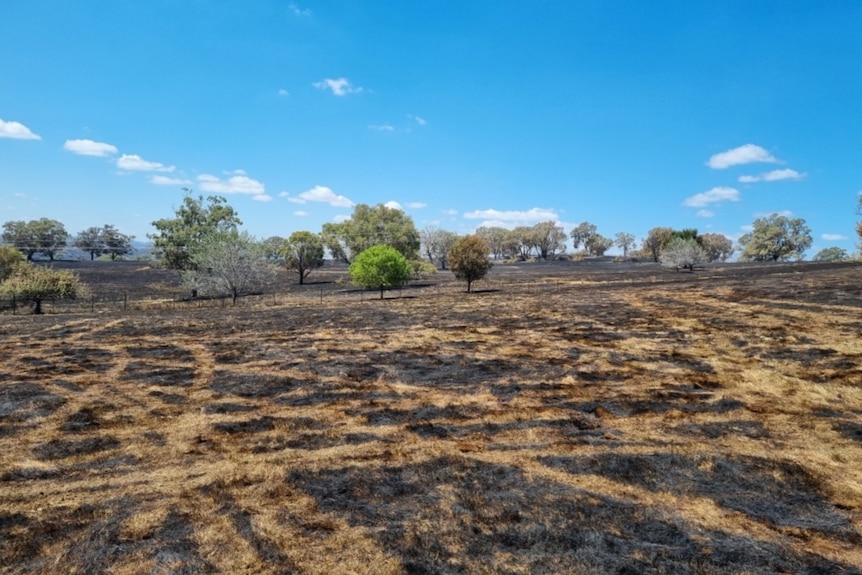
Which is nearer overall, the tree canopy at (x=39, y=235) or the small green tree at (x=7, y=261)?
the small green tree at (x=7, y=261)

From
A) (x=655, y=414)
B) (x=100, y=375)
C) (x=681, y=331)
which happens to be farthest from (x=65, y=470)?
(x=681, y=331)

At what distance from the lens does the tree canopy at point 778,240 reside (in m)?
110

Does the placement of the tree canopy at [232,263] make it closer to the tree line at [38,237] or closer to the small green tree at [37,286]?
the small green tree at [37,286]

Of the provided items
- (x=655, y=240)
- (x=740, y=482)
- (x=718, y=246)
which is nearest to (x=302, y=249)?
(x=740, y=482)

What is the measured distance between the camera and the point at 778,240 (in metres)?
112

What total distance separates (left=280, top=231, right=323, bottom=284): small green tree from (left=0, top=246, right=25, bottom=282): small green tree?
31453mm

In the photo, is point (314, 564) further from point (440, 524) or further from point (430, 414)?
point (430, 414)

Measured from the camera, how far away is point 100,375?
583 inches

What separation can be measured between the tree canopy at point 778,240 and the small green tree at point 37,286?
5481 inches

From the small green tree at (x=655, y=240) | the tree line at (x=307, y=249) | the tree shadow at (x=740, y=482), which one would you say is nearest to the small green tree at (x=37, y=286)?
the tree line at (x=307, y=249)

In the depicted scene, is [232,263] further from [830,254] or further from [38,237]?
[830,254]

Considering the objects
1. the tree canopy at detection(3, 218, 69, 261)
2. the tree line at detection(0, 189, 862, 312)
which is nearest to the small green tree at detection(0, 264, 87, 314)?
the tree line at detection(0, 189, 862, 312)

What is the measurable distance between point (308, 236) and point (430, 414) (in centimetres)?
6489

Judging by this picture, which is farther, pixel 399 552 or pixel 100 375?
pixel 100 375
